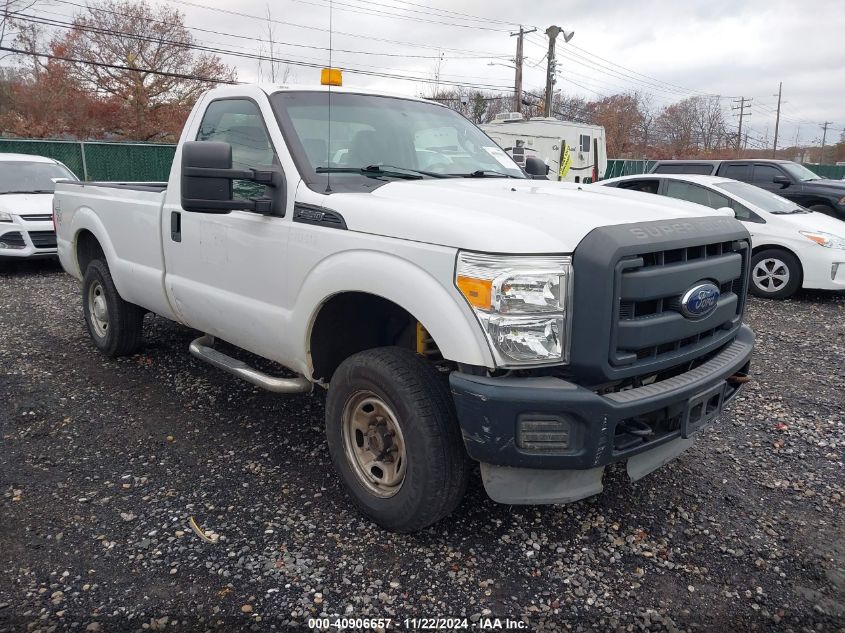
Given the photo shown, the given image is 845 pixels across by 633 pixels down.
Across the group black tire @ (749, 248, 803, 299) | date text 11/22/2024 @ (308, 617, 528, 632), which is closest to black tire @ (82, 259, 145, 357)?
date text 11/22/2024 @ (308, 617, 528, 632)

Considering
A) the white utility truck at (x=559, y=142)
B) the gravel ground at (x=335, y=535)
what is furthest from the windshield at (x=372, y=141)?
the white utility truck at (x=559, y=142)

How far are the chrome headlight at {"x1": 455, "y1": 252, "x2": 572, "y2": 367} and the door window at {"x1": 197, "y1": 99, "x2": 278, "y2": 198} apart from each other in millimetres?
1596

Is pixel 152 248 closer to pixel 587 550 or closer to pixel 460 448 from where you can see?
pixel 460 448

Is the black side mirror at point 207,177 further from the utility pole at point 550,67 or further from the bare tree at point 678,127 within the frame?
the bare tree at point 678,127

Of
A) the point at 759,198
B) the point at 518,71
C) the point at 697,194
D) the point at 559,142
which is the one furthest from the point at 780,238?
the point at 518,71

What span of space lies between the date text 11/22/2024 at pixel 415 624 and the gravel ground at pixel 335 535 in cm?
3

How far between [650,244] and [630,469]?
39.8 inches

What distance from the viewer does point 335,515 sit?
3.25 meters

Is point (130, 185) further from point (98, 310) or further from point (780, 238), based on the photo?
point (780, 238)

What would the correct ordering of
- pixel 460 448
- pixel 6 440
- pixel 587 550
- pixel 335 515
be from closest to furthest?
1. pixel 460 448
2. pixel 587 550
3. pixel 335 515
4. pixel 6 440

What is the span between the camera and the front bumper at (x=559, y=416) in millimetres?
2465

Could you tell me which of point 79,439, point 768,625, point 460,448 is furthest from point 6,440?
point 768,625

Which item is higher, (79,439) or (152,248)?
(152,248)

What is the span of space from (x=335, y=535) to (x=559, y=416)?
1260 mm
